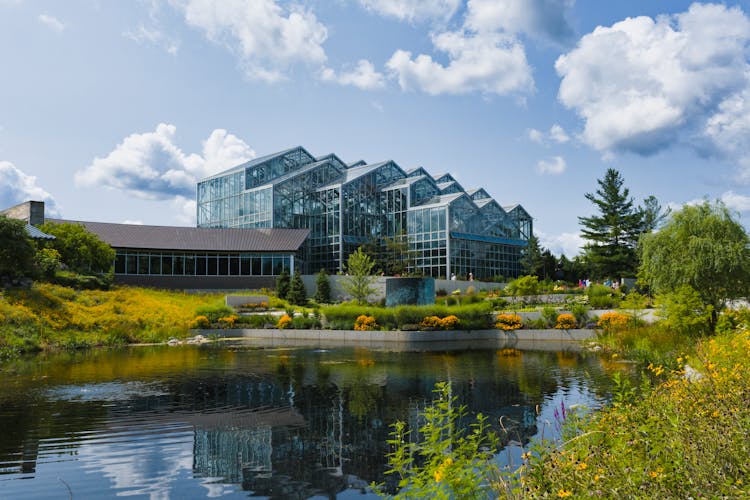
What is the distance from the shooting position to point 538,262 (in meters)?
56.0

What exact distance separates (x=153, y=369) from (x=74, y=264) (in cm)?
2727

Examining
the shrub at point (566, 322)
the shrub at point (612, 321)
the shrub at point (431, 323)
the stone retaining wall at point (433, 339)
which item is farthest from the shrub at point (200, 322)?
the shrub at point (612, 321)

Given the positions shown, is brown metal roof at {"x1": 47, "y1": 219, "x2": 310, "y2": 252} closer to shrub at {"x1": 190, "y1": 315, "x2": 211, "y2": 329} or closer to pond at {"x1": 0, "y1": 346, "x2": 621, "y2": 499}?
shrub at {"x1": 190, "y1": 315, "x2": 211, "y2": 329}

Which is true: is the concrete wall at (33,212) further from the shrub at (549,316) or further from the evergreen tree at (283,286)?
the shrub at (549,316)

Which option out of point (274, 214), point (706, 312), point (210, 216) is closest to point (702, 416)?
point (706, 312)

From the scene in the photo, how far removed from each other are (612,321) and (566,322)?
9.36ft

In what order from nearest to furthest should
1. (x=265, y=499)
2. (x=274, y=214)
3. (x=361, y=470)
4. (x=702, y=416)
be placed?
(x=702, y=416) → (x=265, y=499) → (x=361, y=470) → (x=274, y=214)

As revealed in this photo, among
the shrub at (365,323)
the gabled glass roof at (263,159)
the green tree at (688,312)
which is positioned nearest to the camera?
the green tree at (688,312)

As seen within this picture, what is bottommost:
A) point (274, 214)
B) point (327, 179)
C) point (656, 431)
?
point (656, 431)

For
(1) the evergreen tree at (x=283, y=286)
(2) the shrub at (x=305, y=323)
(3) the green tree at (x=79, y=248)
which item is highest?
(3) the green tree at (x=79, y=248)

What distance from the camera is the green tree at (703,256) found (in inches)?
671

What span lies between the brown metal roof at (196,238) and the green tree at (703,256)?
118ft

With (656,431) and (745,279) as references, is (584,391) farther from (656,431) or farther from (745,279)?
(745,279)

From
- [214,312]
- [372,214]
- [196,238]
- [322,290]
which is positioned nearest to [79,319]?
[214,312]
